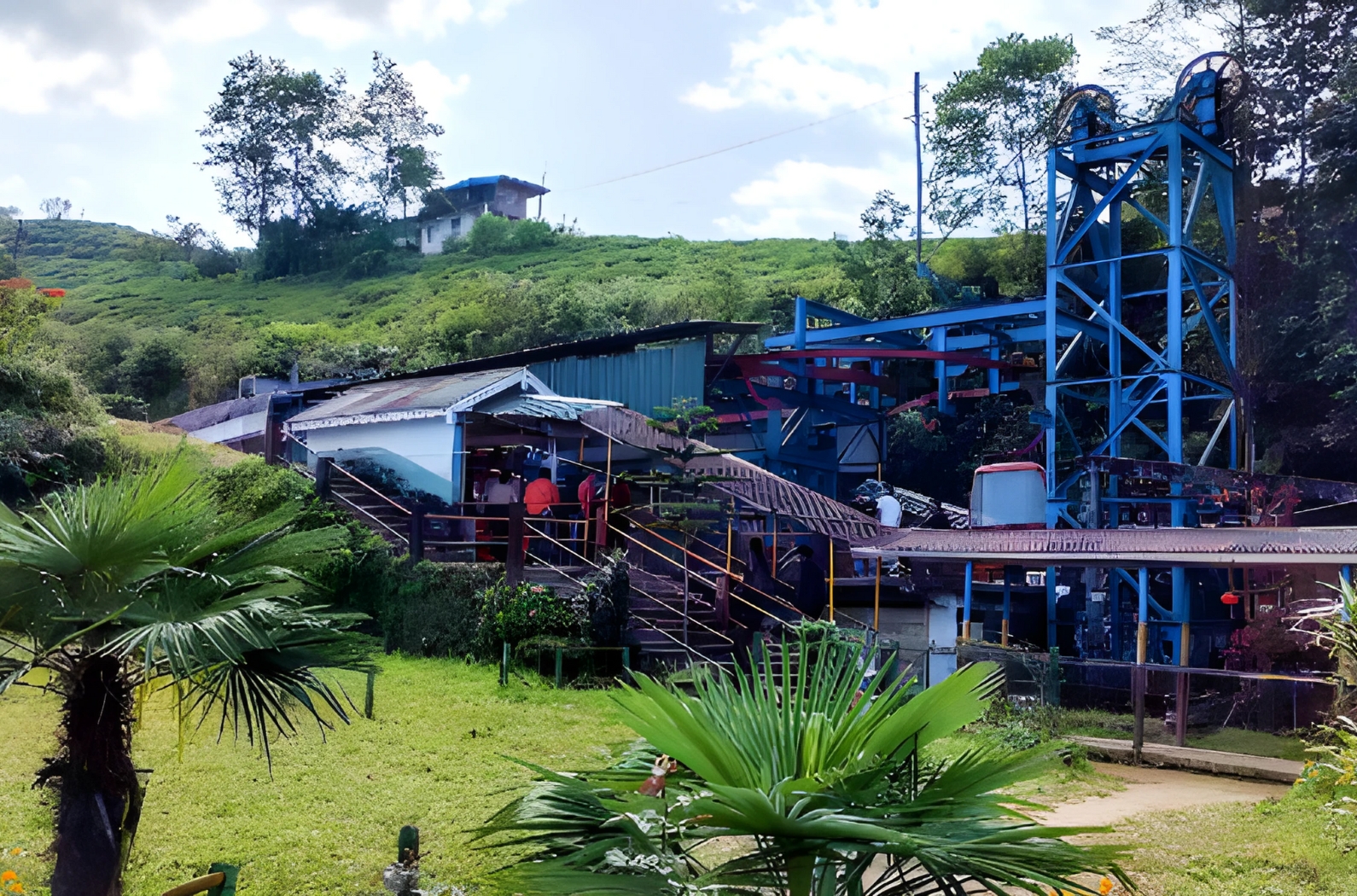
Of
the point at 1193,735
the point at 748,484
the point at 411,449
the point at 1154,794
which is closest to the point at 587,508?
the point at 748,484

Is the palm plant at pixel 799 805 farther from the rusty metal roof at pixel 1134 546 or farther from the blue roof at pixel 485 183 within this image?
the blue roof at pixel 485 183

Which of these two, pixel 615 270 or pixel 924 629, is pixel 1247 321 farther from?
pixel 615 270

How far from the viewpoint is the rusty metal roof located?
12.3 meters

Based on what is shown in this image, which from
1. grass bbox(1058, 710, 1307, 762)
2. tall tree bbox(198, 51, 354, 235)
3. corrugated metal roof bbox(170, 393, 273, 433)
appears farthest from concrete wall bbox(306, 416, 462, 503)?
tall tree bbox(198, 51, 354, 235)

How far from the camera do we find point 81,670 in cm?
570

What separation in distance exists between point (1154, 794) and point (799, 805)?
7.87m

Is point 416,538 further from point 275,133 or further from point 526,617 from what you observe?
point 275,133

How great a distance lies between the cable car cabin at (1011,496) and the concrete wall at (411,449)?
29.0 ft

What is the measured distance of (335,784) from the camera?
9227 millimetres

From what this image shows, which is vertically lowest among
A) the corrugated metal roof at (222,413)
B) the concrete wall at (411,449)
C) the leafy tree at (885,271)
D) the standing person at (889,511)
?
the standing person at (889,511)

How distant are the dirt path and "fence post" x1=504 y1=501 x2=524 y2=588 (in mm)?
7381

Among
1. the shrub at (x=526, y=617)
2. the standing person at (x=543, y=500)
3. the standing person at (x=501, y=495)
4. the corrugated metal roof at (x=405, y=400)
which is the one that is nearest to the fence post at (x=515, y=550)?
the shrub at (x=526, y=617)

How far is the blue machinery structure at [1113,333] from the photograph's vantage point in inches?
808

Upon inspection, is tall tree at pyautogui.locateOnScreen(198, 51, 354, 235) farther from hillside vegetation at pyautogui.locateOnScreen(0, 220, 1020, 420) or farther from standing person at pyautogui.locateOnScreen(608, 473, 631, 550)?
standing person at pyautogui.locateOnScreen(608, 473, 631, 550)
